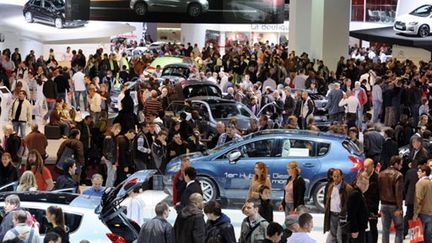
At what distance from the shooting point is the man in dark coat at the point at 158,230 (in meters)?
12.1

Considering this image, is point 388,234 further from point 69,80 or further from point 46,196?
point 69,80

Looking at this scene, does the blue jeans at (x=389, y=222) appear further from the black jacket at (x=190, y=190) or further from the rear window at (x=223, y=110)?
the rear window at (x=223, y=110)

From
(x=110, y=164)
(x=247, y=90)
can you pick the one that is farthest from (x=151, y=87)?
(x=110, y=164)

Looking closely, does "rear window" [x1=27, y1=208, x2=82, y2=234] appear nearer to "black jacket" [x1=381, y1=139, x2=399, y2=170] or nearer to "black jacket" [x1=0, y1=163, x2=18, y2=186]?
"black jacket" [x1=0, y1=163, x2=18, y2=186]

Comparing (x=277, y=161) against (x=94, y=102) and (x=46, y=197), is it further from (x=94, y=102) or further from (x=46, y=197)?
(x=94, y=102)

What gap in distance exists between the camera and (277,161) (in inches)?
690

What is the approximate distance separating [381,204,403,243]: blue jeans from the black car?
2827 centimetres

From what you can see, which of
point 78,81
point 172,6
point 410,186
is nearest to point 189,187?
point 410,186

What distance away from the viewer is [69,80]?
2912 cm

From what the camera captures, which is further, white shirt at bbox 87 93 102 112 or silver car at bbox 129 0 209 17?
silver car at bbox 129 0 209 17

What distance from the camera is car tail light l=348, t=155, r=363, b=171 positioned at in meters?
17.5

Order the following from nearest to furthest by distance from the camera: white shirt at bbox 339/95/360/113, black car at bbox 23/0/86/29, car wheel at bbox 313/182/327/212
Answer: car wheel at bbox 313/182/327/212 → white shirt at bbox 339/95/360/113 → black car at bbox 23/0/86/29

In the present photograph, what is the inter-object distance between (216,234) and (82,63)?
78.5ft

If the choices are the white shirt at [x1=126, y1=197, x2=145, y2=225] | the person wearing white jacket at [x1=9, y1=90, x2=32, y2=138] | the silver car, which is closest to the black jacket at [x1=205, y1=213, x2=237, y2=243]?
the white shirt at [x1=126, y1=197, x2=145, y2=225]
